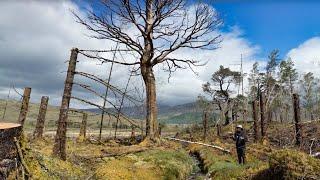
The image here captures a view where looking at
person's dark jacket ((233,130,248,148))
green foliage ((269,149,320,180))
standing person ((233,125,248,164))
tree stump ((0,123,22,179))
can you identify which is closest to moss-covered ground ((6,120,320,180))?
green foliage ((269,149,320,180))

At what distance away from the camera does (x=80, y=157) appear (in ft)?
42.9

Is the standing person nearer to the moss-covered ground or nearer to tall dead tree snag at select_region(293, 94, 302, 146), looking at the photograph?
the moss-covered ground

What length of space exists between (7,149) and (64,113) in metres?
4.17

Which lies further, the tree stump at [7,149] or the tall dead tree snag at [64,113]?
the tall dead tree snag at [64,113]

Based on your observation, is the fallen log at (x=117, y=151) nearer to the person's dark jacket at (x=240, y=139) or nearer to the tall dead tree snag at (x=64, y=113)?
the tall dead tree snag at (x=64, y=113)

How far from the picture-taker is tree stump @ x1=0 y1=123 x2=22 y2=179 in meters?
7.51

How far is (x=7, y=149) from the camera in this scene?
7688 millimetres

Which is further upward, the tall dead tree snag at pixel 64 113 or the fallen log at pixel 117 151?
the tall dead tree snag at pixel 64 113

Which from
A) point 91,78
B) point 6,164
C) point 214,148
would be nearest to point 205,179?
point 91,78

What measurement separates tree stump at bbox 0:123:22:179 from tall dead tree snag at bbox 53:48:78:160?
3.57 m

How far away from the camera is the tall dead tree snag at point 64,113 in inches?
456

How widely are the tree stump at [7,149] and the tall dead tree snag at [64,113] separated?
3573mm

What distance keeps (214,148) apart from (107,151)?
13.9 meters

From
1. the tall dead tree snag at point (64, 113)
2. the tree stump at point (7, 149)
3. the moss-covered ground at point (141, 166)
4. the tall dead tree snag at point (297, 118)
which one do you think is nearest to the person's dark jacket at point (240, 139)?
the moss-covered ground at point (141, 166)
